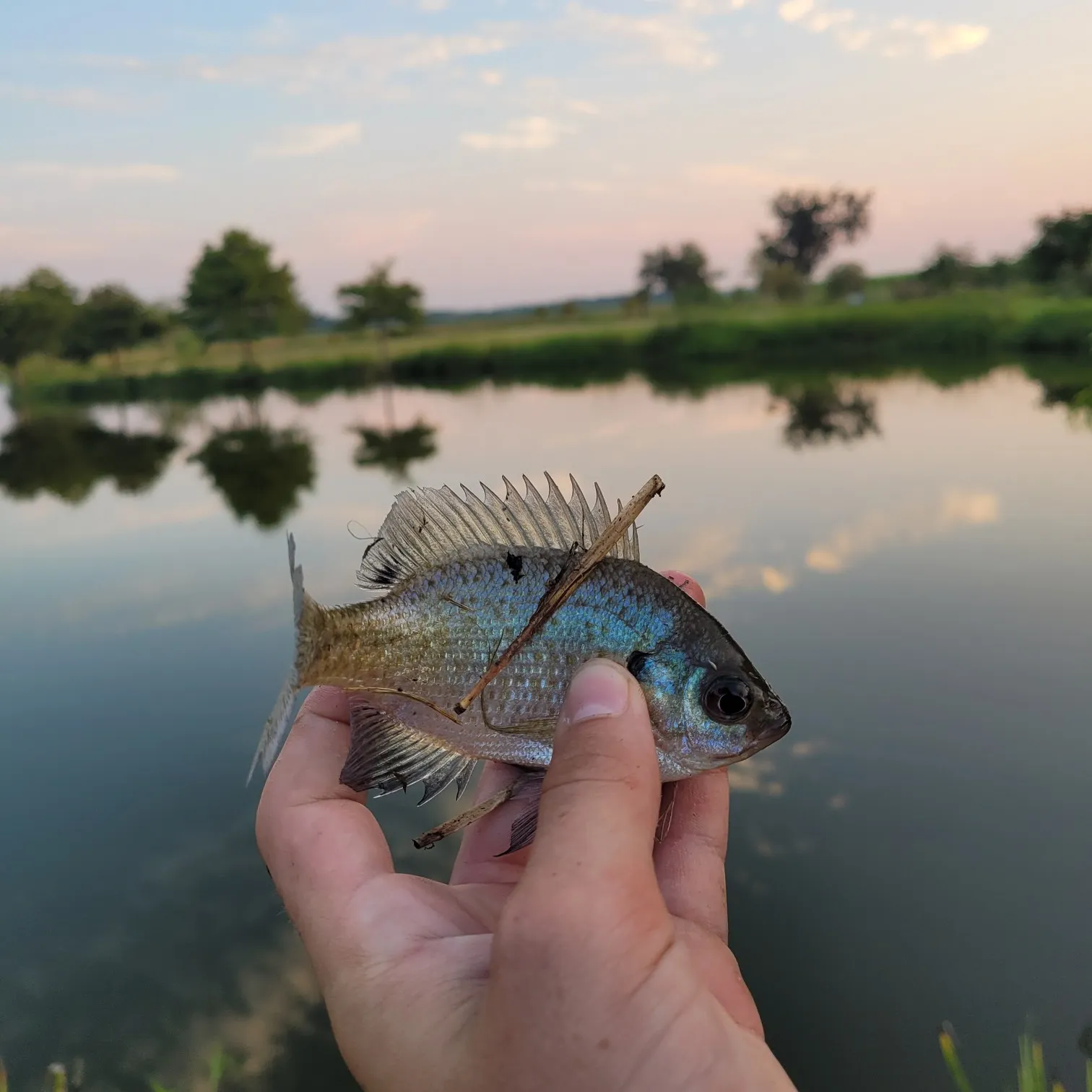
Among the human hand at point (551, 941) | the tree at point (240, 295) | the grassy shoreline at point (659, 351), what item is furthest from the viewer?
the tree at point (240, 295)

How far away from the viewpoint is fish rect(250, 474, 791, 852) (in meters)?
2.46

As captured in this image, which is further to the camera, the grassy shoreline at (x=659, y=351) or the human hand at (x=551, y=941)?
the grassy shoreline at (x=659, y=351)

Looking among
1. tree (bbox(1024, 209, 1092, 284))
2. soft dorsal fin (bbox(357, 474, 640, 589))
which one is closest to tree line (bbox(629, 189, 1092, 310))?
tree (bbox(1024, 209, 1092, 284))

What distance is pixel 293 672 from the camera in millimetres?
2551

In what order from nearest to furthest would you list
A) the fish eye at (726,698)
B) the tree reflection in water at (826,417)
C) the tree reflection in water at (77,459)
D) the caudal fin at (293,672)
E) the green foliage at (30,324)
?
the caudal fin at (293,672) < the fish eye at (726,698) < the tree reflection in water at (826,417) < the tree reflection in water at (77,459) < the green foliage at (30,324)

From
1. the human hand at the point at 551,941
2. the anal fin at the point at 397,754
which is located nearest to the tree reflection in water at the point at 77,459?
the anal fin at the point at 397,754

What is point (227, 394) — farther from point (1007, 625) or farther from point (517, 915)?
point (517, 915)

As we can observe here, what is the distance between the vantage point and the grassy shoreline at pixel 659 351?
47250mm

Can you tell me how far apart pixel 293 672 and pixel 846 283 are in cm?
7346

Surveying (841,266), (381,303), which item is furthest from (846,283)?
(381,303)

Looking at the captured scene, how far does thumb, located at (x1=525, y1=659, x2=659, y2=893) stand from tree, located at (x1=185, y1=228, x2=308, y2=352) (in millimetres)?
67630

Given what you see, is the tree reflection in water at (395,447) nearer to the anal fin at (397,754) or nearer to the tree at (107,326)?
the anal fin at (397,754)

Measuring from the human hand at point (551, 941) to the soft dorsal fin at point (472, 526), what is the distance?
2.05ft

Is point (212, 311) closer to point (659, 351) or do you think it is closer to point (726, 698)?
point (659, 351)
